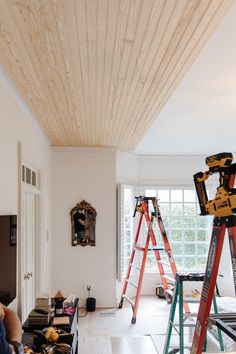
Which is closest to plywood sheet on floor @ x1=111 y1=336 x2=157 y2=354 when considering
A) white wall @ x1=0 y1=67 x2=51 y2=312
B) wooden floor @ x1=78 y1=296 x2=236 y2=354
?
wooden floor @ x1=78 y1=296 x2=236 y2=354

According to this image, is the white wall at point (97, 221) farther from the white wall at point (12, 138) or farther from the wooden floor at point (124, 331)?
the white wall at point (12, 138)

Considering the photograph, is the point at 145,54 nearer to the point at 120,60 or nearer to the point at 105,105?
the point at 120,60

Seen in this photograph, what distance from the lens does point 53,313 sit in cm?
335

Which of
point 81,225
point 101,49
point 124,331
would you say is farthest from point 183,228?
point 101,49

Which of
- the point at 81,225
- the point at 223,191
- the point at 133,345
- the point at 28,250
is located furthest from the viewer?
the point at 81,225

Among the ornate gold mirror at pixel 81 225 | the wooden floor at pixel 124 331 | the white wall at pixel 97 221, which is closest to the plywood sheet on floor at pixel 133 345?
the wooden floor at pixel 124 331

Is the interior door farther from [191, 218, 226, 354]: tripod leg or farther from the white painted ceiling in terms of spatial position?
[191, 218, 226, 354]: tripod leg

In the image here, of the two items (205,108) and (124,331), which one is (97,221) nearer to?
(124,331)

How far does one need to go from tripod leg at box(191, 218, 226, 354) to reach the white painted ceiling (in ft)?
3.78

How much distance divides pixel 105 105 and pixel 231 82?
45.6 inches

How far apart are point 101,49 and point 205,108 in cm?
191

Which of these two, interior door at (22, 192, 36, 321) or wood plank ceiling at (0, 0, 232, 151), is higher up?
wood plank ceiling at (0, 0, 232, 151)

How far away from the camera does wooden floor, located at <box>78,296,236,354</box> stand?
4164 millimetres

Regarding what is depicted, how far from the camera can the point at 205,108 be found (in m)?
3.82
